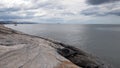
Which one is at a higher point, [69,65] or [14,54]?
[14,54]

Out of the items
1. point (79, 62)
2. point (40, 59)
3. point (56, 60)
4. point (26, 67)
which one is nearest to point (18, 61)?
point (26, 67)

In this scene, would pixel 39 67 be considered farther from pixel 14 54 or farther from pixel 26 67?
pixel 14 54

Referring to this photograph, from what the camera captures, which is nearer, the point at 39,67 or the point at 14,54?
the point at 39,67

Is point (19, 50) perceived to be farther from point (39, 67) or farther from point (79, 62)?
point (79, 62)

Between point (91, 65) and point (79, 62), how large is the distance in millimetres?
571

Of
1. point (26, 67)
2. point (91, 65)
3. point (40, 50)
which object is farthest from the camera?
point (91, 65)

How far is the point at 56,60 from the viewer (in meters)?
6.91

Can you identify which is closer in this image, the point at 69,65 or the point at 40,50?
the point at 69,65

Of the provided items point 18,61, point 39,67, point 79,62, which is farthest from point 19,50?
point 79,62

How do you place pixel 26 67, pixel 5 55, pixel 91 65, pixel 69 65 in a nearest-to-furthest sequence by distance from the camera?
pixel 26 67
pixel 5 55
pixel 69 65
pixel 91 65

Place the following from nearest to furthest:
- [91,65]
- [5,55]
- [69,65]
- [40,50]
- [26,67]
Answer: [26,67], [5,55], [69,65], [40,50], [91,65]

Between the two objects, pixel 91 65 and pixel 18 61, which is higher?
pixel 18 61

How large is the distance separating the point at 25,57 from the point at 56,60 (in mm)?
1170

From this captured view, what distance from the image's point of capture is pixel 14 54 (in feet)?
21.6
